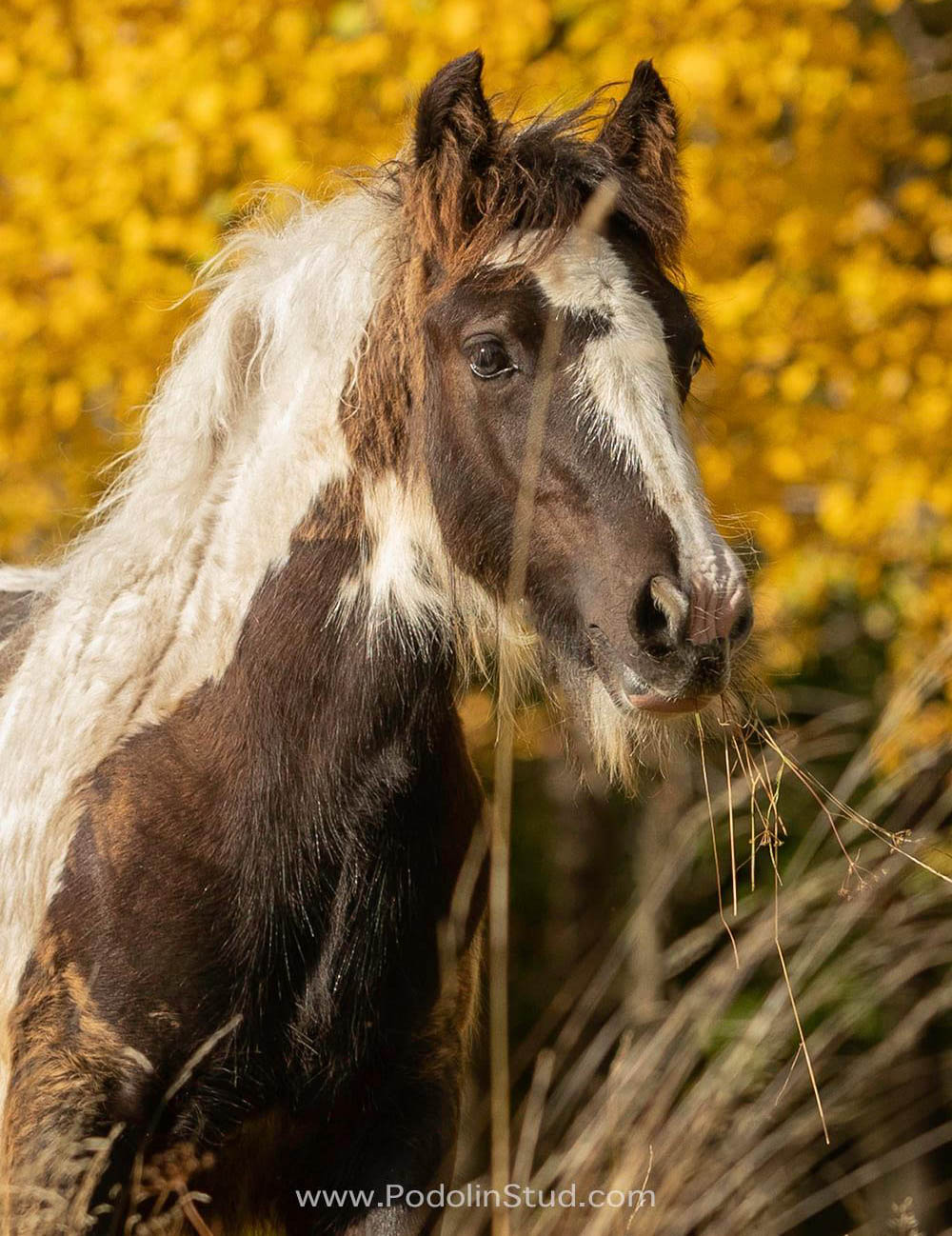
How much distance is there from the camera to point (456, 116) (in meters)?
2.60

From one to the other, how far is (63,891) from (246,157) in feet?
10.1

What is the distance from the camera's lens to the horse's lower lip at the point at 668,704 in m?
2.35

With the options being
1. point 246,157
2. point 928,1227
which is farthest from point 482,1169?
point 246,157

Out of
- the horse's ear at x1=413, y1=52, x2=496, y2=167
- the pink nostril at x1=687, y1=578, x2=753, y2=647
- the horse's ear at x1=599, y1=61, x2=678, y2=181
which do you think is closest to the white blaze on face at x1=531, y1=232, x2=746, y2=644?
the pink nostril at x1=687, y1=578, x2=753, y2=647

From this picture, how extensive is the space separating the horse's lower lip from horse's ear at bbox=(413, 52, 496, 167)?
104cm

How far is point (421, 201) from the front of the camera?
2.64 metres

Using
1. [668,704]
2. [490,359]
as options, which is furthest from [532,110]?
[668,704]

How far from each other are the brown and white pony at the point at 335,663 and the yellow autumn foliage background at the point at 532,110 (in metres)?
1.74

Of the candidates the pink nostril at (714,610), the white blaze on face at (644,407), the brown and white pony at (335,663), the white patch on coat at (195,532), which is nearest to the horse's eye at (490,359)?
the brown and white pony at (335,663)

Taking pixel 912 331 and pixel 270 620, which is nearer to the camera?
pixel 270 620

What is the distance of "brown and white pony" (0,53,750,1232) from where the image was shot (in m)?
2.46

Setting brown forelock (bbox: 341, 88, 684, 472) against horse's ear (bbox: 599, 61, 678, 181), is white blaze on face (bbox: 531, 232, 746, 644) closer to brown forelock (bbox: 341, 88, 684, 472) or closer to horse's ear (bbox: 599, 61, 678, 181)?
brown forelock (bbox: 341, 88, 684, 472)

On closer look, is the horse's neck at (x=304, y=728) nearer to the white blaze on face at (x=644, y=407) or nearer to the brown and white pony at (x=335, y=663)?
the brown and white pony at (x=335, y=663)

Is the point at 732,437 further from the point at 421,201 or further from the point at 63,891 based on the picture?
the point at 63,891
